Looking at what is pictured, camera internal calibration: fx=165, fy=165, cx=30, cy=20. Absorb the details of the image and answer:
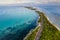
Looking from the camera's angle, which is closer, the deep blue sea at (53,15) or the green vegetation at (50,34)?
the green vegetation at (50,34)

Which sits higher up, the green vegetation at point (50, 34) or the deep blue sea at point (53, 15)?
the deep blue sea at point (53, 15)

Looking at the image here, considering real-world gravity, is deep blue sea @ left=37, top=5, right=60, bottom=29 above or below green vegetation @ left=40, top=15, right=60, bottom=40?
above

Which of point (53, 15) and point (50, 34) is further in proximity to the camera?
point (53, 15)

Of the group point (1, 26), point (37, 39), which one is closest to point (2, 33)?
point (1, 26)

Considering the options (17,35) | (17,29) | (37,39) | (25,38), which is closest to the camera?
(37,39)

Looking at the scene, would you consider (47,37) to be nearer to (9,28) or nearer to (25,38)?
(25,38)

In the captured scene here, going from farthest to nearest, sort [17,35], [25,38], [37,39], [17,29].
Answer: [17,29]
[17,35]
[25,38]
[37,39]

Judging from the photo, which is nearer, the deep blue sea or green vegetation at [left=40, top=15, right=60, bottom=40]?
green vegetation at [left=40, top=15, right=60, bottom=40]

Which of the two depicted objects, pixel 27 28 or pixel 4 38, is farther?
pixel 27 28

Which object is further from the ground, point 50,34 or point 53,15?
point 53,15
